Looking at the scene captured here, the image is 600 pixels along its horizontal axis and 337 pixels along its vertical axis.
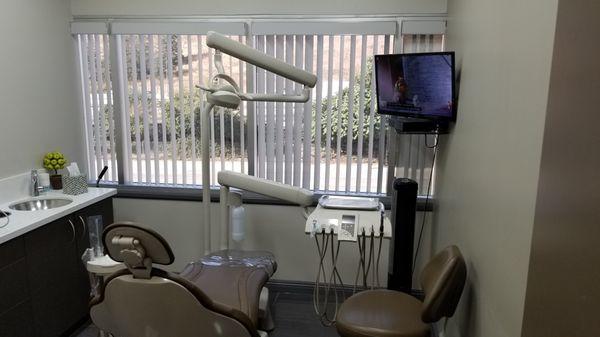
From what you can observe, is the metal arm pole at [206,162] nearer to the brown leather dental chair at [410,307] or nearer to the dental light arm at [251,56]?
the dental light arm at [251,56]

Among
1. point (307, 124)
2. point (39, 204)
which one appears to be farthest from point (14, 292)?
point (307, 124)

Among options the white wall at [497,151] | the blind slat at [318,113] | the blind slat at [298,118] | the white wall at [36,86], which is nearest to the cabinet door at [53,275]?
the white wall at [36,86]

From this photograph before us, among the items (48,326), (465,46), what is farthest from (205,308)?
(465,46)

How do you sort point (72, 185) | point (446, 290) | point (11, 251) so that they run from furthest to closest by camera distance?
point (72, 185), point (11, 251), point (446, 290)

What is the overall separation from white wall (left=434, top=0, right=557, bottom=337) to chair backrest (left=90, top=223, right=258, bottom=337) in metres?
1.02

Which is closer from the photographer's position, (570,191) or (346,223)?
(570,191)

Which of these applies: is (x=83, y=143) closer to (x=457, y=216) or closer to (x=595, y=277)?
(x=457, y=216)

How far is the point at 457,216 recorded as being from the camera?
2.29 meters

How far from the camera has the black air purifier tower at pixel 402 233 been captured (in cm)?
270

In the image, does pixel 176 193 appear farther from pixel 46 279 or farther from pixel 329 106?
pixel 329 106

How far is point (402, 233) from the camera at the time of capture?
2.76m

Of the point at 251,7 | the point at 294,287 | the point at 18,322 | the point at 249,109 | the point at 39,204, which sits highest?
the point at 251,7

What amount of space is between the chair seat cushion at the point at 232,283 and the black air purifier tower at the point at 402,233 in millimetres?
861

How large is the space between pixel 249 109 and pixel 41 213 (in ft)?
4.85
